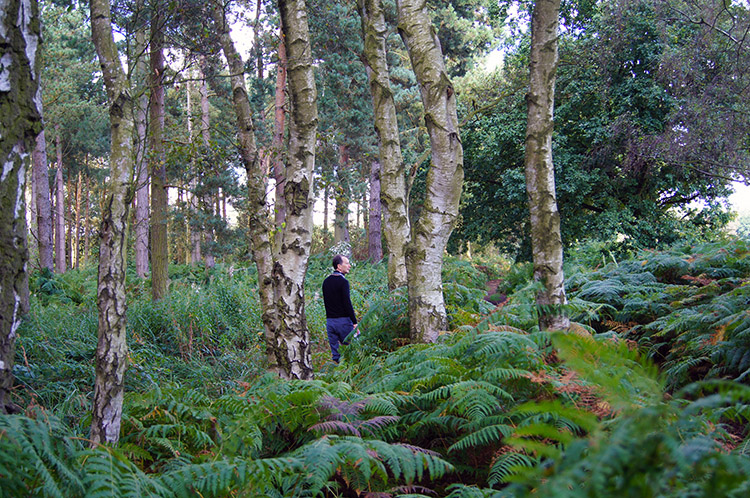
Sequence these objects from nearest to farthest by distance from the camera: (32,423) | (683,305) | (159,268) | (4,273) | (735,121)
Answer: (32,423) → (4,273) → (683,305) → (159,268) → (735,121)

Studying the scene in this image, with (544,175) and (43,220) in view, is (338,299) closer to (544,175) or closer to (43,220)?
(544,175)

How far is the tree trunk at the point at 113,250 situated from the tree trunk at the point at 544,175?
11.9 ft

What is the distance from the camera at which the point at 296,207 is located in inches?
189

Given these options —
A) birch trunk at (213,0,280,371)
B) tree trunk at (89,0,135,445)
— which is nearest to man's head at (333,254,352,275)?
birch trunk at (213,0,280,371)

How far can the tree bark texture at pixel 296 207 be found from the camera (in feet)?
15.3

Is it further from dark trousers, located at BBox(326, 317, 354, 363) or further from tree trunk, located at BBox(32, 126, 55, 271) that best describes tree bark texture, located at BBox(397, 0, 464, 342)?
tree trunk, located at BBox(32, 126, 55, 271)

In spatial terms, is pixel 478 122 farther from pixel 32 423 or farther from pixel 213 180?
pixel 32 423

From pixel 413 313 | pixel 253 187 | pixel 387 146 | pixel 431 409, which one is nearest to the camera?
Answer: pixel 431 409

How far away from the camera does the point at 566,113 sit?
16.0 m

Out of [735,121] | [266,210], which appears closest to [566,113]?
[735,121]

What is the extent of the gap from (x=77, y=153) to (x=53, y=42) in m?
12.9

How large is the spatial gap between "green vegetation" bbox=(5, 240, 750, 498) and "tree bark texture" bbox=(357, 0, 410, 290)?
5.88ft

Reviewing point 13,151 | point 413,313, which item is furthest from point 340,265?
point 13,151

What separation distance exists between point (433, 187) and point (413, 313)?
1.47m
